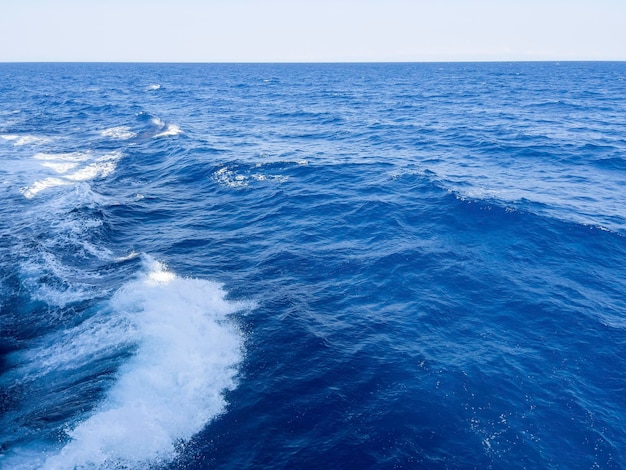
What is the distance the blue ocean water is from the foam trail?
93 millimetres

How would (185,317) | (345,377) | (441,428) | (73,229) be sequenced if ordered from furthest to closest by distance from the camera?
(73,229) < (185,317) < (345,377) < (441,428)

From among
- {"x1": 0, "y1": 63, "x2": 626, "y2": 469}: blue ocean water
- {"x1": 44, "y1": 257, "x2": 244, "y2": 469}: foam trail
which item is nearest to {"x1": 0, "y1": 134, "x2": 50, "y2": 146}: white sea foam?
{"x1": 0, "y1": 63, "x2": 626, "y2": 469}: blue ocean water

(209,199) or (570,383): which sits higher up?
(209,199)

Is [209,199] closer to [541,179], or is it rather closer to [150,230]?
[150,230]

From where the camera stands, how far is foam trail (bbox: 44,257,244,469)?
1535 cm

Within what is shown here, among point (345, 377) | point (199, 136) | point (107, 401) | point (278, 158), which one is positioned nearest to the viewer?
point (107, 401)

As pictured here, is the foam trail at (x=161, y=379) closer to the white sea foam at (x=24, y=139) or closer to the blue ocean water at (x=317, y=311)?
the blue ocean water at (x=317, y=311)

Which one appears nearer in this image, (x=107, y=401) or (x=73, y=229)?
(x=107, y=401)

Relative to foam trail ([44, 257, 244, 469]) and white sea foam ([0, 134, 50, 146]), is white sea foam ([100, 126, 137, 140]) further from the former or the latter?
foam trail ([44, 257, 244, 469])

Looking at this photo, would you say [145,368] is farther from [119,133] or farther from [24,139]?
[24,139]

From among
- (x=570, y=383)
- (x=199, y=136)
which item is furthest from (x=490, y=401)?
(x=199, y=136)

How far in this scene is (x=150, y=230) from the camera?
33.7m

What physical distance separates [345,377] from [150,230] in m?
23.0

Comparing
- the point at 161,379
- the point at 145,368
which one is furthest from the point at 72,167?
the point at 161,379
